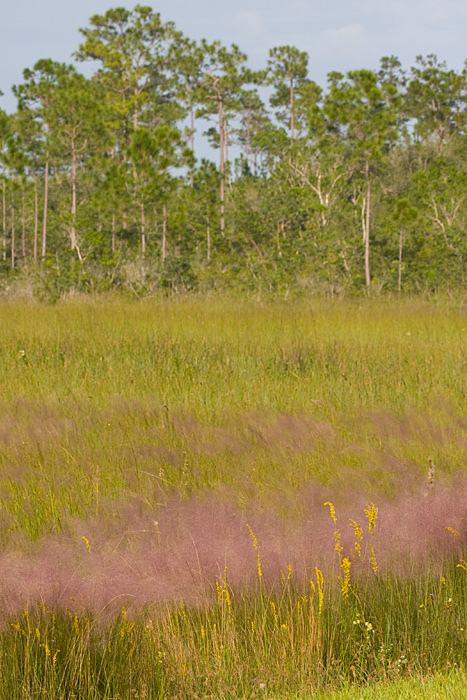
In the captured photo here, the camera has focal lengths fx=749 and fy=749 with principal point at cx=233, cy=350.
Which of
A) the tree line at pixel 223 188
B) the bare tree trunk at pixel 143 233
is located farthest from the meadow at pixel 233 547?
the bare tree trunk at pixel 143 233

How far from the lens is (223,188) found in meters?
29.7

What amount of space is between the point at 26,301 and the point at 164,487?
9.83m

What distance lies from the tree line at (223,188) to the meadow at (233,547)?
9.90 meters

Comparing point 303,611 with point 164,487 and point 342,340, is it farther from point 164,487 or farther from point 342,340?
point 342,340

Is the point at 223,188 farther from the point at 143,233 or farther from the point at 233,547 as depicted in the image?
the point at 233,547

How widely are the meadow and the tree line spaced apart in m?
9.90

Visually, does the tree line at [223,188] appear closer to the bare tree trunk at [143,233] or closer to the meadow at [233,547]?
the bare tree trunk at [143,233]

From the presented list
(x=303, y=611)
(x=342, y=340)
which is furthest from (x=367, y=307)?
(x=303, y=611)

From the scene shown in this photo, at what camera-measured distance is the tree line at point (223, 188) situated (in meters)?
19.7

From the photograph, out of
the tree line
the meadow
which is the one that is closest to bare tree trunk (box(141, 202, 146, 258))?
the tree line

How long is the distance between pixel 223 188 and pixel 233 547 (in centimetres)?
2771

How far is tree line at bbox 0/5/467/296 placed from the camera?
64.6 feet

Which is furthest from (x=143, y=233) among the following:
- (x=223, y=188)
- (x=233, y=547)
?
(x=233, y=547)

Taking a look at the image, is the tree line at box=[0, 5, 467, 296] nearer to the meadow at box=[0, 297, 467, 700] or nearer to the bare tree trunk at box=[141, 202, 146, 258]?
the bare tree trunk at box=[141, 202, 146, 258]
